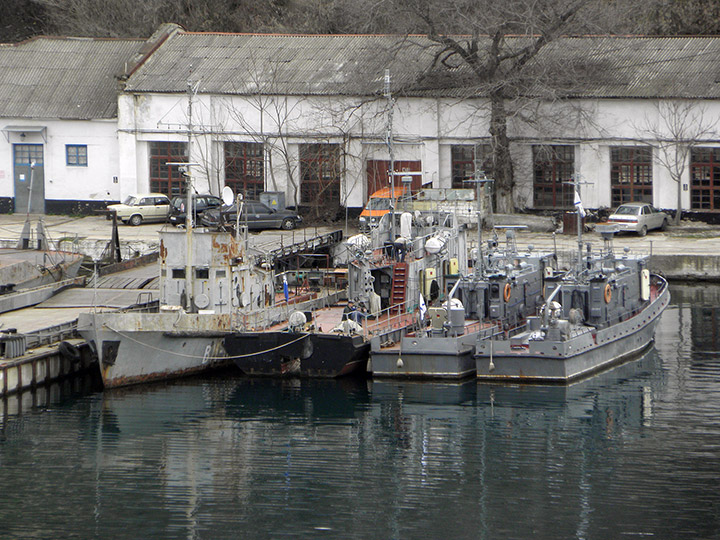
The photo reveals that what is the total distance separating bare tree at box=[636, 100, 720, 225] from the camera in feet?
175

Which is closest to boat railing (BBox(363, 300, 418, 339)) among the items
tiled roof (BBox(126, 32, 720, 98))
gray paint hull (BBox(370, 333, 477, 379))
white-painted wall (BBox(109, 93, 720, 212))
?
gray paint hull (BBox(370, 333, 477, 379))

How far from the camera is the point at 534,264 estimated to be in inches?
1555

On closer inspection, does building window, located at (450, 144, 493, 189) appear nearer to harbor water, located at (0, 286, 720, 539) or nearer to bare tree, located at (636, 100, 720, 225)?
bare tree, located at (636, 100, 720, 225)

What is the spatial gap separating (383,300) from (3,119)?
29.7 m

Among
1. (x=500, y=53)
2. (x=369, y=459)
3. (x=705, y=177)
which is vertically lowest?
(x=369, y=459)

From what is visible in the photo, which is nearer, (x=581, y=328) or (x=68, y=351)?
(x=68, y=351)

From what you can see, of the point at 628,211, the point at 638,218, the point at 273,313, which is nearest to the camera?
the point at 273,313

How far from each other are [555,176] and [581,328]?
2153 centimetres

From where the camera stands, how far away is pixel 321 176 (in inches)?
2261

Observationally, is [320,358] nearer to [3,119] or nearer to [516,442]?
[516,442]

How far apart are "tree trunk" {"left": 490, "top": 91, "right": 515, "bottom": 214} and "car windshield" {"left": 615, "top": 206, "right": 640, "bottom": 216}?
195 inches

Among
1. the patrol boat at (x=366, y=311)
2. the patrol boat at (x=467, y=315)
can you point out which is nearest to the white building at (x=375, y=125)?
the patrol boat at (x=366, y=311)

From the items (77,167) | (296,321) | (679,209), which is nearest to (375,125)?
(679,209)

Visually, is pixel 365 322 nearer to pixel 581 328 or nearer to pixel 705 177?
pixel 581 328
